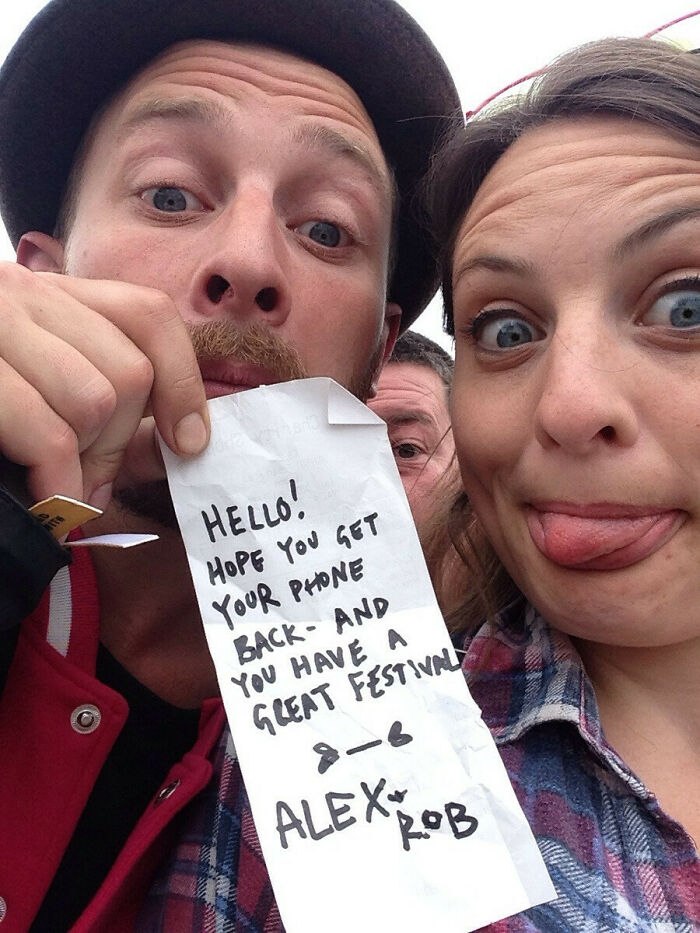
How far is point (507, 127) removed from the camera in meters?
1.33

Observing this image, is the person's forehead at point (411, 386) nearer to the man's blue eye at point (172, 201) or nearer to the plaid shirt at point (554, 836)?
the man's blue eye at point (172, 201)

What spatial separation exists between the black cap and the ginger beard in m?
0.75

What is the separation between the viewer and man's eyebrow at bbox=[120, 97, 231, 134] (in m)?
1.50

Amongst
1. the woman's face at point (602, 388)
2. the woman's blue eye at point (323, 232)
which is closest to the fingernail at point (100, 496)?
the woman's face at point (602, 388)

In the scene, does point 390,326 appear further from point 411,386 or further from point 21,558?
point 21,558

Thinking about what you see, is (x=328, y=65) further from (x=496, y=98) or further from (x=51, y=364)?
(x=51, y=364)

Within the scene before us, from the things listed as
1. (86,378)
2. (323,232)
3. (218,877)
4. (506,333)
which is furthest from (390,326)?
(218,877)

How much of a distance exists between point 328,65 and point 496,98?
1.84ft

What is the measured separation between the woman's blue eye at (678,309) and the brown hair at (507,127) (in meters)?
0.26

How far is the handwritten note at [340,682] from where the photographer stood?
794 mm

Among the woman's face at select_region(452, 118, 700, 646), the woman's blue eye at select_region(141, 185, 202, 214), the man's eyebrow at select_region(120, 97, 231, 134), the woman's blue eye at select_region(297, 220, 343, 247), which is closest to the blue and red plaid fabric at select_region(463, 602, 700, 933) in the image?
the woman's face at select_region(452, 118, 700, 646)

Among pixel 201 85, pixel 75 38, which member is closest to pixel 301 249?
pixel 201 85

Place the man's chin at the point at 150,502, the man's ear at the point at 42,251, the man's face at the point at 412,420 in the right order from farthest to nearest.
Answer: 1. the man's face at the point at 412,420
2. the man's ear at the point at 42,251
3. the man's chin at the point at 150,502

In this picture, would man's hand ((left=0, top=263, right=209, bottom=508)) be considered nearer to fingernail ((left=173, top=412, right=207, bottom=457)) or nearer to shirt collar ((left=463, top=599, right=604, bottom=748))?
fingernail ((left=173, top=412, right=207, bottom=457))
